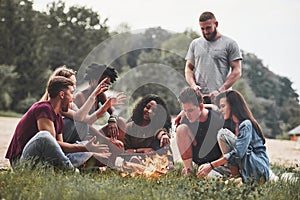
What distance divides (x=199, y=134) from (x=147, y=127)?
0.72 m

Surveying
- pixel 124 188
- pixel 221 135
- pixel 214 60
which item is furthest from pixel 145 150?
pixel 124 188

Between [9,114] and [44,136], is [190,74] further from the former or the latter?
[9,114]

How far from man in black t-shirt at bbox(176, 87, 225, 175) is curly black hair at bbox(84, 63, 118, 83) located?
0.87 meters

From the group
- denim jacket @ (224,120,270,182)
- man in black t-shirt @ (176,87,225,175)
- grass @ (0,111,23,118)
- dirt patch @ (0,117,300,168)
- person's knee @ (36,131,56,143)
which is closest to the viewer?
person's knee @ (36,131,56,143)

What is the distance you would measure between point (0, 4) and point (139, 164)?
50.5 feet

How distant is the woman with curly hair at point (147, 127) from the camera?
5465 millimetres

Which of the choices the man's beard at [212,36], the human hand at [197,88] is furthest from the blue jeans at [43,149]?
the man's beard at [212,36]

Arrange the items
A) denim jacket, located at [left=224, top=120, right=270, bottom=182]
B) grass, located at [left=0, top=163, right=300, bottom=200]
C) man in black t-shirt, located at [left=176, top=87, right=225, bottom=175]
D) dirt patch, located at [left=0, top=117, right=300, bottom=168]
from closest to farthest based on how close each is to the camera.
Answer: grass, located at [left=0, top=163, right=300, bottom=200] → denim jacket, located at [left=224, top=120, right=270, bottom=182] → man in black t-shirt, located at [left=176, top=87, right=225, bottom=175] → dirt patch, located at [left=0, top=117, right=300, bottom=168]

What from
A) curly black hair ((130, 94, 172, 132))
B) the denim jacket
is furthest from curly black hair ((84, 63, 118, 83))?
the denim jacket

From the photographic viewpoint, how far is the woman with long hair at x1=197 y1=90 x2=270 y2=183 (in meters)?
4.57

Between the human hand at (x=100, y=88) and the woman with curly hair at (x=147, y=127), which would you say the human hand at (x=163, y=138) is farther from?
the human hand at (x=100, y=88)

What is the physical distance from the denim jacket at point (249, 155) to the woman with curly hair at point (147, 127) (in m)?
1.03

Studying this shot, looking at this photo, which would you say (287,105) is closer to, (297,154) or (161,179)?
(297,154)

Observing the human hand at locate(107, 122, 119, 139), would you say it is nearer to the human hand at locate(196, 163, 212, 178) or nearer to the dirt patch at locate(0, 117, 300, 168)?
the human hand at locate(196, 163, 212, 178)
